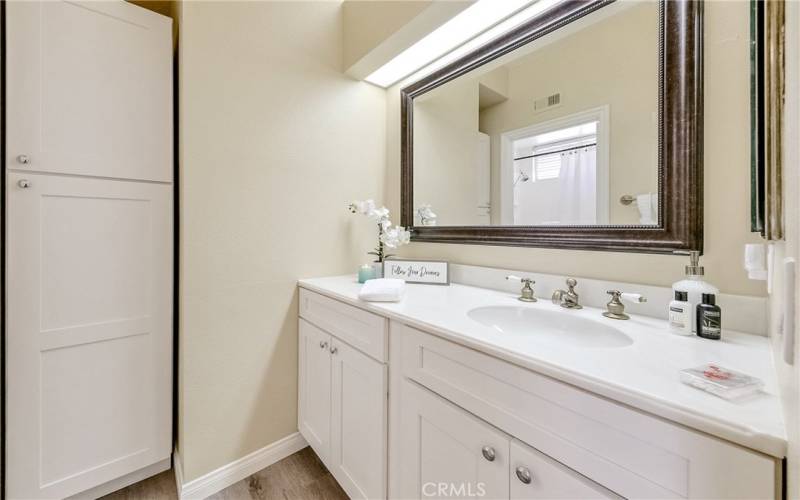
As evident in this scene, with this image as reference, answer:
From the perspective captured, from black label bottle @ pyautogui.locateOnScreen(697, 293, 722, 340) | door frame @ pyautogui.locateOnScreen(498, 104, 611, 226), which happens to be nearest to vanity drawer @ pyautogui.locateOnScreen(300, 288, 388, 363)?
door frame @ pyautogui.locateOnScreen(498, 104, 611, 226)

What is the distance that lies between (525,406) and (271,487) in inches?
50.6

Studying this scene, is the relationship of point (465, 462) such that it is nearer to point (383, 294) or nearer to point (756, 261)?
point (383, 294)

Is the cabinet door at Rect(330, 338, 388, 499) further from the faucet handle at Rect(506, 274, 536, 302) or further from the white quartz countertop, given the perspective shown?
the faucet handle at Rect(506, 274, 536, 302)

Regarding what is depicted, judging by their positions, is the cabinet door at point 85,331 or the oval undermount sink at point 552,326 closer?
the oval undermount sink at point 552,326

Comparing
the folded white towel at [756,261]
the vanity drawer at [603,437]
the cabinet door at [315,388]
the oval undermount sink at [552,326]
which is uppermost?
the folded white towel at [756,261]

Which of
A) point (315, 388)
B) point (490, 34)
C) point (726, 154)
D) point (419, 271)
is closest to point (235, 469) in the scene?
point (315, 388)

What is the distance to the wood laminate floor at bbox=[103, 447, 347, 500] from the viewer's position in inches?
52.1

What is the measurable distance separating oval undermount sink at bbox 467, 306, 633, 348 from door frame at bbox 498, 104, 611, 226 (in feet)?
1.14

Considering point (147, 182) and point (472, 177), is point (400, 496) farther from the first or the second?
point (147, 182)

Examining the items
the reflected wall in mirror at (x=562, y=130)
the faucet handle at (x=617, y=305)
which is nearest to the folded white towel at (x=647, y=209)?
the reflected wall in mirror at (x=562, y=130)

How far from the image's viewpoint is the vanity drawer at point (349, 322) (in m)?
1.05

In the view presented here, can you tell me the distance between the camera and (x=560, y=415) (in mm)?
605

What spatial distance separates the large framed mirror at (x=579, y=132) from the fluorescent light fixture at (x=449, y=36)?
0.08 metres

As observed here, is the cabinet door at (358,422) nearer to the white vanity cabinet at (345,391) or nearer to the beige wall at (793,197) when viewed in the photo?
the white vanity cabinet at (345,391)
